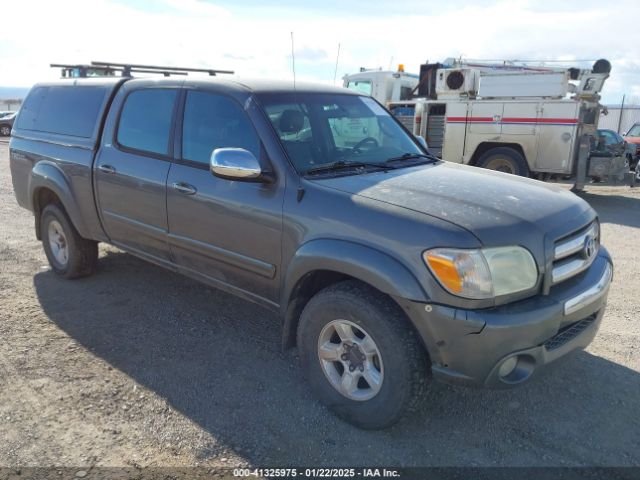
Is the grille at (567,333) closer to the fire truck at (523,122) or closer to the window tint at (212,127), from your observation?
the window tint at (212,127)

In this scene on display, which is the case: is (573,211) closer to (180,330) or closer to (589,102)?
(180,330)

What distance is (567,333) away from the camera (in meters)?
2.87

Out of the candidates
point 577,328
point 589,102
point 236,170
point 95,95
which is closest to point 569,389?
point 577,328

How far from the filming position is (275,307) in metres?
3.44

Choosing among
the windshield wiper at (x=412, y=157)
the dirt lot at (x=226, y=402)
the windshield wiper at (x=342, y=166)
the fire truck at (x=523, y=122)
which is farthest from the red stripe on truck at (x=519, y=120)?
the windshield wiper at (x=342, y=166)

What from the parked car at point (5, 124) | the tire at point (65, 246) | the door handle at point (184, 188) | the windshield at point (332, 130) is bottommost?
the parked car at point (5, 124)

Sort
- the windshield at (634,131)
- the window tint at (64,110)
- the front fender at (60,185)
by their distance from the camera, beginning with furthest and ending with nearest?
the windshield at (634,131), the front fender at (60,185), the window tint at (64,110)

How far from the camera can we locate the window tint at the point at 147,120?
3984mm

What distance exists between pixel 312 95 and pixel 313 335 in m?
1.74

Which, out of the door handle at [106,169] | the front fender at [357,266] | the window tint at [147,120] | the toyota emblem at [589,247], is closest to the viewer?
the front fender at [357,266]

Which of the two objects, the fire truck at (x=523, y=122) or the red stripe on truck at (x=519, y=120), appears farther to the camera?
the fire truck at (x=523, y=122)

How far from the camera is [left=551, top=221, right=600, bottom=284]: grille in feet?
9.30

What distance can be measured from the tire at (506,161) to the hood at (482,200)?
24.5 feet

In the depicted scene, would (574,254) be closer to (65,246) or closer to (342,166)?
(342,166)
